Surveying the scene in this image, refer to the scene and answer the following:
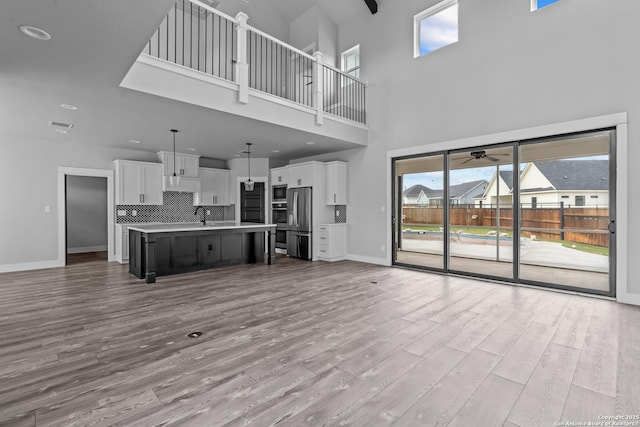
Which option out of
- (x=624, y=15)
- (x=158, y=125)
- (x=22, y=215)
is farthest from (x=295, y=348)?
(x=22, y=215)

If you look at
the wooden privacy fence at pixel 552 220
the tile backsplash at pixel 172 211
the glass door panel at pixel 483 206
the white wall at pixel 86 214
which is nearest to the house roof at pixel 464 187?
the glass door panel at pixel 483 206

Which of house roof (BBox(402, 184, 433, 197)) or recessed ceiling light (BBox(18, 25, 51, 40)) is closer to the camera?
recessed ceiling light (BBox(18, 25, 51, 40))

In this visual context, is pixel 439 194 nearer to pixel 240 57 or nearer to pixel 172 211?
pixel 240 57

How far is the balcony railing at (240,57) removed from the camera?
4484 mm

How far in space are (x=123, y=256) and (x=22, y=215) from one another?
6.46 ft

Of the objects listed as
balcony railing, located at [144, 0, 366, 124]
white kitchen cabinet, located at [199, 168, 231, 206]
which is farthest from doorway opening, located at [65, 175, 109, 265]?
balcony railing, located at [144, 0, 366, 124]

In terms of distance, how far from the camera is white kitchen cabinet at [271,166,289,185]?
7.89m

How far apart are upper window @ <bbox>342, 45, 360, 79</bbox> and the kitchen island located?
438 cm

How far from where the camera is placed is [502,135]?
4859mm

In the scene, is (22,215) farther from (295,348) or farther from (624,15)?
(624,15)

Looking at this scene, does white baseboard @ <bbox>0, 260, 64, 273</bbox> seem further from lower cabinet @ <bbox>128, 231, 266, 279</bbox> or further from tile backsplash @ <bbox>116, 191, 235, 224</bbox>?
lower cabinet @ <bbox>128, 231, 266, 279</bbox>

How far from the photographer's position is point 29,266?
6.17 metres

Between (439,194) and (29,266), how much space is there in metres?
8.43

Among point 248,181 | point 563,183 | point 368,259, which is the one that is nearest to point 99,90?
point 248,181
